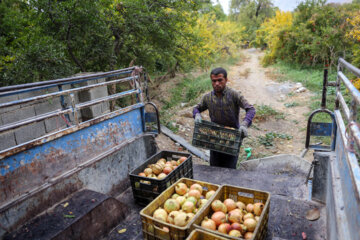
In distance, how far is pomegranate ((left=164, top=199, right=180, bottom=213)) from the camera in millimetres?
2676

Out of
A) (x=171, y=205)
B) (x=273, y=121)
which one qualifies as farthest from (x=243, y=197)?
(x=273, y=121)

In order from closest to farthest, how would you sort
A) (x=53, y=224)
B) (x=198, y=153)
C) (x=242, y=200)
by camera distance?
(x=53, y=224) < (x=242, y=200) < (x=198, y=153)

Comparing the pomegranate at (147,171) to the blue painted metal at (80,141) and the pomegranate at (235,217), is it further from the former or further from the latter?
the pomegranate at (235,217)

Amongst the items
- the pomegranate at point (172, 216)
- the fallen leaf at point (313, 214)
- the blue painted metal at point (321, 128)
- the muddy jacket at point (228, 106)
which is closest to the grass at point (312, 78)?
the blue painted metal at point (321, 128)

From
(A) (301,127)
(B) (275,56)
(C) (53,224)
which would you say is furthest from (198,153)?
(B) (275,56)

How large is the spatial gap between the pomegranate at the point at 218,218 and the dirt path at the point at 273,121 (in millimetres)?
4379

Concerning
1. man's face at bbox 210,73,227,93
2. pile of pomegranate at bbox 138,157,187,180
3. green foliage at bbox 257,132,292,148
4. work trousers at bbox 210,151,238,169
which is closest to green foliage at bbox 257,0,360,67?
green foliage at bbox 257,132,292,148

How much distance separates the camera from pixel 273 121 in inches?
370

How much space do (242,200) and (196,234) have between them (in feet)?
2.77

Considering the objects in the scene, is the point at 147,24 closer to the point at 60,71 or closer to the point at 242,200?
the point at 60,71

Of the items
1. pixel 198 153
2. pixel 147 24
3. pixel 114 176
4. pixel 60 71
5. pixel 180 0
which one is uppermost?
pixel 180 0

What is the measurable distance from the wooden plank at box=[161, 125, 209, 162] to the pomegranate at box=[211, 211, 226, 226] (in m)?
4.10

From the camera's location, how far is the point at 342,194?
216 cm

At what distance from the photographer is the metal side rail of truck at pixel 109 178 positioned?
2438 millimetres
